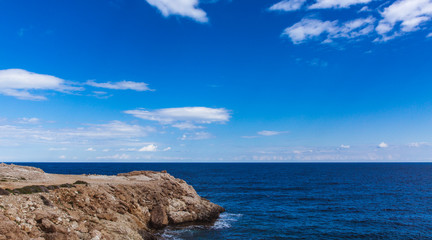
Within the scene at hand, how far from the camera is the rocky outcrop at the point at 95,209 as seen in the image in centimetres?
1925

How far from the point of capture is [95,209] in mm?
26734

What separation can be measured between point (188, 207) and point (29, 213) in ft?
73.4

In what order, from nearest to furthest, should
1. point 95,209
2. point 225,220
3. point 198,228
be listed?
point 95,209, point 198,228, point 225,220

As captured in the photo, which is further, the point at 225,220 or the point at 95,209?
the point at 225,220

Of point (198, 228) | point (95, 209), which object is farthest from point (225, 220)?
point (95, 209)

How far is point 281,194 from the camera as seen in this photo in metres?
62.9

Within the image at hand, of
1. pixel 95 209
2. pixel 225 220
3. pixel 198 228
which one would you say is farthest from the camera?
pixel 225 220

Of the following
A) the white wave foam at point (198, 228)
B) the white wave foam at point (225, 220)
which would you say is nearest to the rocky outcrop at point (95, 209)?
the white wave foam at point (225, 220)

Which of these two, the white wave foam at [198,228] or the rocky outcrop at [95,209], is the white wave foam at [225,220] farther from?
the rocky outcrop at [95,209]

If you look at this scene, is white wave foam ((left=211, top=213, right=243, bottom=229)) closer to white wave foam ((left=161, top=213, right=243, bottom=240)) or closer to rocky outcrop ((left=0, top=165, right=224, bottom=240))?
white wave foam ((left=161, top=213, right=243, bottom=240))

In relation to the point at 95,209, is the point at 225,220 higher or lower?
lower

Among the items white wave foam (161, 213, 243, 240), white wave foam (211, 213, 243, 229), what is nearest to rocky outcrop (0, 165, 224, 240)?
white wave foam (211, 213, 243, 229)

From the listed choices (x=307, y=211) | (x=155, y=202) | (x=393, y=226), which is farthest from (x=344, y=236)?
(x=155, y=202)

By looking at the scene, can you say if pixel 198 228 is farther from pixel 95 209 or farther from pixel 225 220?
pixel 95 209
